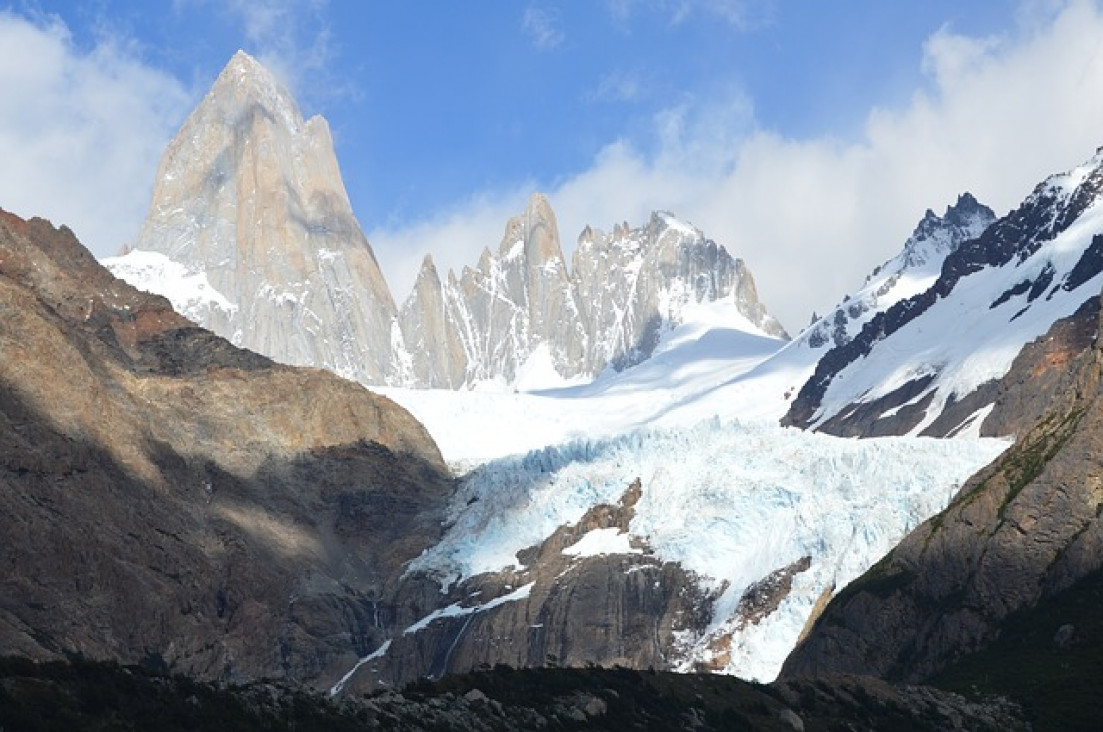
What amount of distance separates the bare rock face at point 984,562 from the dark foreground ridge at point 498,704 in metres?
23.2

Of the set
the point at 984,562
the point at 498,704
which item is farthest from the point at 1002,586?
the point at 498,704

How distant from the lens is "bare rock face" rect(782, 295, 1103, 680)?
115 metres

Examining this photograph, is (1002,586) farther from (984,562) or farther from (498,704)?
(498,704)

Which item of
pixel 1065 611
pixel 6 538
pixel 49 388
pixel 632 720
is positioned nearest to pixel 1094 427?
pixel 1065 611

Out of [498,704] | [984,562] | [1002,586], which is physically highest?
[984,562]

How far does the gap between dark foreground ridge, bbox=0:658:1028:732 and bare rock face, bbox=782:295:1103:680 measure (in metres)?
23.2

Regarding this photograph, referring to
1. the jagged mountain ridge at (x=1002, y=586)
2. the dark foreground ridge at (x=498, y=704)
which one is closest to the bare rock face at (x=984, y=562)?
the jagged mountain ridge at (x=1002, y=586)

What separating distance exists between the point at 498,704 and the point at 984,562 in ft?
185

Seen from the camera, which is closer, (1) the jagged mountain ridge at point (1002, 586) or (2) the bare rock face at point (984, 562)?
(1) the jagged mountain ridge at point (1002, 586)

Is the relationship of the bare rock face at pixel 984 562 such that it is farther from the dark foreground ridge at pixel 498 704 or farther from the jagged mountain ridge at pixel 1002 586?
the dark foreground ridge at pixel 498 704

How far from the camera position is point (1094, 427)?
12050 cm

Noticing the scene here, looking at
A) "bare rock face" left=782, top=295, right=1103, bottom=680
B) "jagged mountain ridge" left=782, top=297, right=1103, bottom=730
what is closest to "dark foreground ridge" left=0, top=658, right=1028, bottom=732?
"jagged mountain ridge" left=782, top=297, right=1103, bottom=730

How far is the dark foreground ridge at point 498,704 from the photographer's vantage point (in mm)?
53875

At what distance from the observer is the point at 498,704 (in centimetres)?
7050
